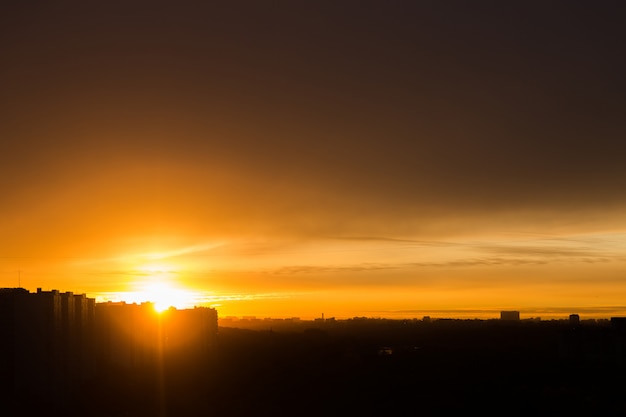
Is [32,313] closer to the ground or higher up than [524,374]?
higher up

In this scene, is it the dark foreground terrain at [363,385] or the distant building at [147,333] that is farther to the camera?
the distant building at [147,333]

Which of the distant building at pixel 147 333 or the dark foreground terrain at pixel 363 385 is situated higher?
the distant building at pixel 147 333

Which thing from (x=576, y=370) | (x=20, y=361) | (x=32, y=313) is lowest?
(x=576, y=370)

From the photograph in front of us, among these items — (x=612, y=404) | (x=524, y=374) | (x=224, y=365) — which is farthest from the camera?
(x=224, y=365)

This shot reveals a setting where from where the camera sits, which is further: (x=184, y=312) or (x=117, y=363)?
(x=184, y=312)

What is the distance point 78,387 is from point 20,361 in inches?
257

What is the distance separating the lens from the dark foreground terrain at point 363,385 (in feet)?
113

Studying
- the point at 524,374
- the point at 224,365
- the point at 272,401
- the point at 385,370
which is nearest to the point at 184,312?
the point at 224,365

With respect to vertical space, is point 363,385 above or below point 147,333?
below

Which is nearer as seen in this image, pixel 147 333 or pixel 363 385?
pixel 363 385

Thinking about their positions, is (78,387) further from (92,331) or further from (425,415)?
(425,415)

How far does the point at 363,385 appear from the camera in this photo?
149 ft

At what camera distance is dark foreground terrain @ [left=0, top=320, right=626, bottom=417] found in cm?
3450

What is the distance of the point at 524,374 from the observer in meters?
52.3
